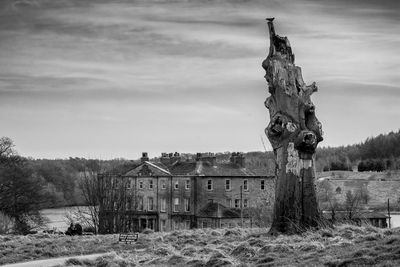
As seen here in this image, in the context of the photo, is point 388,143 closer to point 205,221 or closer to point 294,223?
point 205,221

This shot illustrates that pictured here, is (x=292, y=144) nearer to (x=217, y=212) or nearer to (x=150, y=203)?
(x=217, y=212)

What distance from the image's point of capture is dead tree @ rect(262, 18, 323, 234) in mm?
21875

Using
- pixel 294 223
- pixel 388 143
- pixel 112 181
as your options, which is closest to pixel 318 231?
pixel 294 223

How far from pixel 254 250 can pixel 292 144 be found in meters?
4.88

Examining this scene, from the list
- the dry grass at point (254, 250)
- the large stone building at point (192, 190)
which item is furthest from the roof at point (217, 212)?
the dry grass at point (254, 250)

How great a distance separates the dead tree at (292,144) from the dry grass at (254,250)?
1243 mm

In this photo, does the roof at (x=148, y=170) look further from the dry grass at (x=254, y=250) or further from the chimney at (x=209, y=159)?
the dry grass at (x=254, y=250)

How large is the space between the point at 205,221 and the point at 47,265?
5578cm

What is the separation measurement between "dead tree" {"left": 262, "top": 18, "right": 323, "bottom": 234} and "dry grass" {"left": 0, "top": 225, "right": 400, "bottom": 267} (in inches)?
48.9

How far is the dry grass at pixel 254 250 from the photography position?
50.1 feet

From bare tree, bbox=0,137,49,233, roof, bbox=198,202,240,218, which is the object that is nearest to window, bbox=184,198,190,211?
roof, bbox=198,202,240,218

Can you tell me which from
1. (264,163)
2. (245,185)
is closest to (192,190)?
(245,185)

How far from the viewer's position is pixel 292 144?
21828mm

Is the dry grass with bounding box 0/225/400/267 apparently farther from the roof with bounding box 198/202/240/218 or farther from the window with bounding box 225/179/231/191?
the window with bounding box 225/179/231/191
